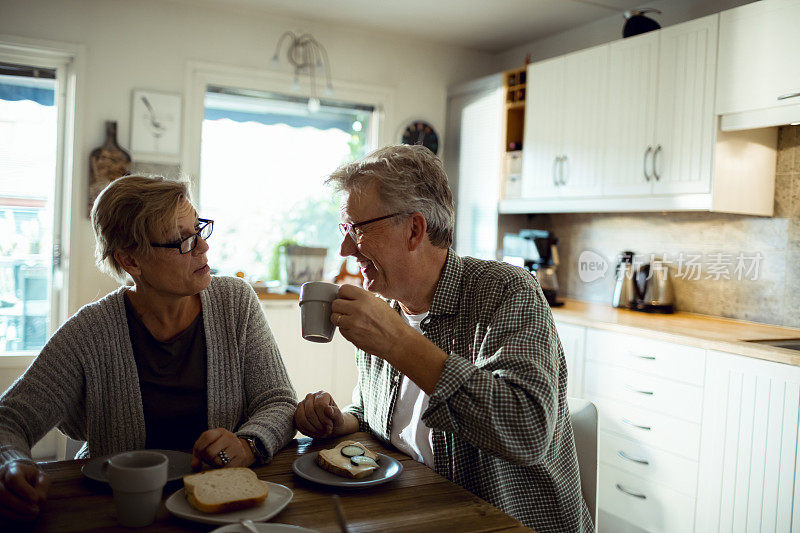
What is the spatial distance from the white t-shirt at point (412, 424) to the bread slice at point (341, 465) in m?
0.20

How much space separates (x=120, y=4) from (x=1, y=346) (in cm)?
202

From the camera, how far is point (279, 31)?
4.12 meters

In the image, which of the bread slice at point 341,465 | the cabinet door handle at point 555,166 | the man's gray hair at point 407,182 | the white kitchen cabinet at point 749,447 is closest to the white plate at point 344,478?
the bread slice at point 341,465

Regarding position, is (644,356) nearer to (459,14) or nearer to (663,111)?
(663,111)

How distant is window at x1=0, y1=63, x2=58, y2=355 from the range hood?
3.46m

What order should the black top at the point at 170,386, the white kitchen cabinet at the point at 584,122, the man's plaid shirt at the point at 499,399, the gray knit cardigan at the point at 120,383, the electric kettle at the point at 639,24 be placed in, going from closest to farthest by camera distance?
1. the man's plaid shirt at the point at 499,399
2. the gray knit cardigan at the point at 120,383
3. the black top at the point at 170,386
4. the electric kettle at the point at 639,24
5. the white kitchen cabinet at the point at 584,122

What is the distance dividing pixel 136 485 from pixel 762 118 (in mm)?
2656

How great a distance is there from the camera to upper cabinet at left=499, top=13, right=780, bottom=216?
2893 millimetres

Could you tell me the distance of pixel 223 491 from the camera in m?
1.03

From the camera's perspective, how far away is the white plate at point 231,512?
3.19 ft

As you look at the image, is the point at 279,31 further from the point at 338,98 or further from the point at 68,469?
the point at 68,469

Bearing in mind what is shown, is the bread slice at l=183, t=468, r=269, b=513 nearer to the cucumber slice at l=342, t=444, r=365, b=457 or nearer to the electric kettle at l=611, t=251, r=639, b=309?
the cucumber slice at l=342, t=444, r=365, b=457

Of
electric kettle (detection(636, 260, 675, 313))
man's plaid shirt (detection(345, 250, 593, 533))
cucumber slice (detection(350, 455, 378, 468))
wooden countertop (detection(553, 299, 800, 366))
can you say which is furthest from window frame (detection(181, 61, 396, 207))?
cucumber slice (detection(350, 455, 378, 468))

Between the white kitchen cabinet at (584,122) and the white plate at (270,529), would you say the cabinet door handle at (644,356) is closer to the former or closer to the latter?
the white kitchen cabinet at (584,122)
